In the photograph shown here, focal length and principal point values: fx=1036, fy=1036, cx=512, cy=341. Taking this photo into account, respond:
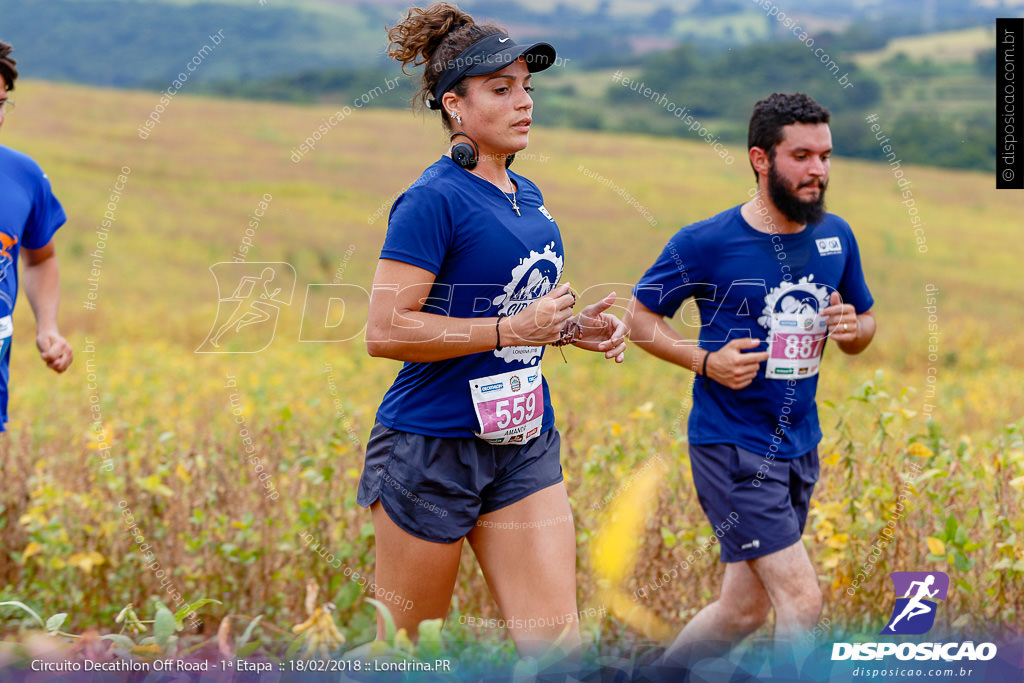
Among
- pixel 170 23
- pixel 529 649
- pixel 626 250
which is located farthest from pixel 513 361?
pixel 170 23

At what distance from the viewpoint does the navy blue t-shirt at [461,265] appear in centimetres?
258

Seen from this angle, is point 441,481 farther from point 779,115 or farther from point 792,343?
point 779,115

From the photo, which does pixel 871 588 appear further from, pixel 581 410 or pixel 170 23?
pixel 170 23

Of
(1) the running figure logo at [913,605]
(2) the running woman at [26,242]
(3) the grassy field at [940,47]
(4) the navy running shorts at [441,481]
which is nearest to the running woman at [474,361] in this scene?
(4) the navy running shorts at [441,481]

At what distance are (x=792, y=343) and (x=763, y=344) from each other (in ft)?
0.31

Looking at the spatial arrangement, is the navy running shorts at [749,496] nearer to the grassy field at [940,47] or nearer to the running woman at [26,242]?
the running woman at [26,242]

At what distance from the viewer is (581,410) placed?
777 cm

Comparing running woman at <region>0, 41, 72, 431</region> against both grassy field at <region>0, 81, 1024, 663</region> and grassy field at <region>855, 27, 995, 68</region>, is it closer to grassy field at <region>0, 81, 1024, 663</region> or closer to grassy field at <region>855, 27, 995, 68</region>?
grassy field at <region>0, 81, 1024, 663</region>

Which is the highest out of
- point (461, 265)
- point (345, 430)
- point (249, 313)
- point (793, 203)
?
point (793, 203)

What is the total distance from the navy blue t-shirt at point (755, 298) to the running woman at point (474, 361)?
0.69 metres

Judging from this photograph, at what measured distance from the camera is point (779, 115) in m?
3.43

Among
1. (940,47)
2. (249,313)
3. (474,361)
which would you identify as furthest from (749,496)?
(940,47)

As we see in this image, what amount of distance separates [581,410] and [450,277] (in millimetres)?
5190

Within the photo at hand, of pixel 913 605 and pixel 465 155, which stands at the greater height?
pixel 465 155
